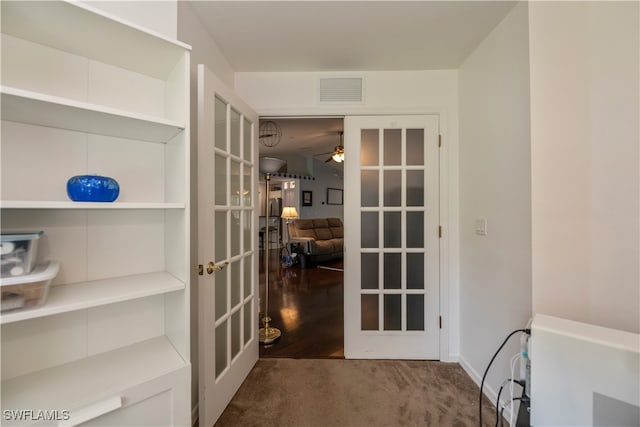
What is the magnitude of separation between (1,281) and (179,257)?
484 millimetres

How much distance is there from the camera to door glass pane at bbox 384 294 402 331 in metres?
2.14

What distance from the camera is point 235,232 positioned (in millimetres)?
1687

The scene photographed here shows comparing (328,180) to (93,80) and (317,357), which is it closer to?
(317,357)

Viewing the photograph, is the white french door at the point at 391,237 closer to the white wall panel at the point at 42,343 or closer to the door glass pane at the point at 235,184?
the door glass pane at the point at 235,184

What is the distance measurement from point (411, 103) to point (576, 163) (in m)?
1.20

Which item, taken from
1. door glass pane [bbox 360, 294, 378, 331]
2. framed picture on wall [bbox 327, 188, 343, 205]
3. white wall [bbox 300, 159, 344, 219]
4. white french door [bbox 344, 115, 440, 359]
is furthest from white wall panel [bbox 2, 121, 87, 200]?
framed picture on wall [bbox 327, 188, 343, 205]

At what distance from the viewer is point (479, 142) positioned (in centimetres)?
177

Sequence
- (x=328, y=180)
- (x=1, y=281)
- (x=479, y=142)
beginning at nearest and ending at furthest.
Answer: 1. (x=1, y=281)
2. (x=479, y=142)
3. (x=328, y=180)

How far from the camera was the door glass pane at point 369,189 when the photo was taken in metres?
2.16

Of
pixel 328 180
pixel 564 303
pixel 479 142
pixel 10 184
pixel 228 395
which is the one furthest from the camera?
pixel 328 180

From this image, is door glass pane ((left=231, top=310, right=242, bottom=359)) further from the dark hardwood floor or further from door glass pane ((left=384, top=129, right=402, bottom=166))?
door glass pane ((left=384, top=129, right=402, bottom=166))

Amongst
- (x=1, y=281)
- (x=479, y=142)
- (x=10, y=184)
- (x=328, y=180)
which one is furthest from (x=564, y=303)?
(x=328, y=180)

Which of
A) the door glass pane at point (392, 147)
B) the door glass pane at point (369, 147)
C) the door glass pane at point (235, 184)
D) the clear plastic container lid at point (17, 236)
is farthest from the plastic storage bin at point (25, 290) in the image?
the door glass pane at point (392, 147)

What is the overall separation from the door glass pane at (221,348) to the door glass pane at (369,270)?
1140 mm
